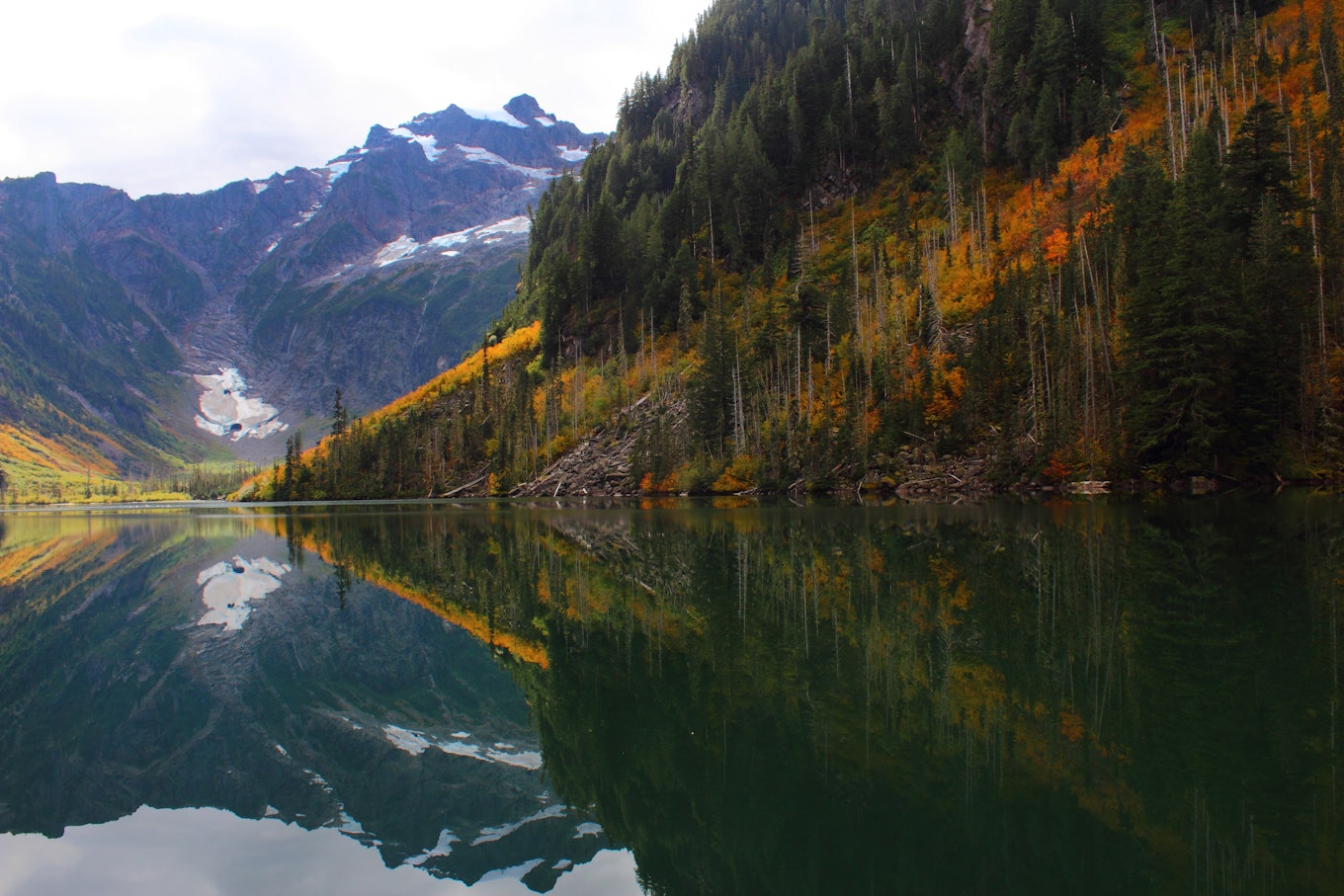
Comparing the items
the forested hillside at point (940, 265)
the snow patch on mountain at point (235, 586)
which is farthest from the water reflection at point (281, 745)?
the forested hillside at point (940, 265)

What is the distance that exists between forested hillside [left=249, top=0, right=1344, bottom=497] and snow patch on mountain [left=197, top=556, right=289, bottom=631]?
1741 inches

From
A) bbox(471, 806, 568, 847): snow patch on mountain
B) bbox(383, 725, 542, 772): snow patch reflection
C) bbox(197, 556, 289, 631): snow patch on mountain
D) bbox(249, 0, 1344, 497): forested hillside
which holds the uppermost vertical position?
bbox(249, 0, 1344, 497): forested hillside

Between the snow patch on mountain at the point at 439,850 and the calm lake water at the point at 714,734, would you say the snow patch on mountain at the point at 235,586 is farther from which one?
the snow patch on mountain at the point at 439,850

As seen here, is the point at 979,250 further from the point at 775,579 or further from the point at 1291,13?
the point at 775,579

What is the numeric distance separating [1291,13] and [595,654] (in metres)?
99.3

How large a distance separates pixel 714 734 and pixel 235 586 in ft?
69.6

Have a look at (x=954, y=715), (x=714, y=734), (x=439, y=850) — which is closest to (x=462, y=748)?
(x=439, y=850)

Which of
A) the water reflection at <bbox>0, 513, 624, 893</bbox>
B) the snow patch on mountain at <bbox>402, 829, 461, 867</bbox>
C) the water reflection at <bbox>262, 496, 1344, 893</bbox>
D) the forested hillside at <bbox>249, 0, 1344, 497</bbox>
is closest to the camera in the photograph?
the water reflection at <bbox>262, 496, 1344, 893</bbox>

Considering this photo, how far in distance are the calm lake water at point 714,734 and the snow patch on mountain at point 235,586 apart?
526 mm

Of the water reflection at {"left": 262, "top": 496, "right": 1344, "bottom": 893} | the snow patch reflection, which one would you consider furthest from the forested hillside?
the snow patch reflection

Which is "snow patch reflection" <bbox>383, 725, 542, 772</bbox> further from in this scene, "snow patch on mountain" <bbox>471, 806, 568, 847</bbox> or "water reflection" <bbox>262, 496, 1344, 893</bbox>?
"snow patch on mountain" <bbox>471, 806, 568, 847</bbox>

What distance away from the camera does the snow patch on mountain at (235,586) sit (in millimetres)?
19511

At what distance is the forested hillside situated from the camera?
1762 inches

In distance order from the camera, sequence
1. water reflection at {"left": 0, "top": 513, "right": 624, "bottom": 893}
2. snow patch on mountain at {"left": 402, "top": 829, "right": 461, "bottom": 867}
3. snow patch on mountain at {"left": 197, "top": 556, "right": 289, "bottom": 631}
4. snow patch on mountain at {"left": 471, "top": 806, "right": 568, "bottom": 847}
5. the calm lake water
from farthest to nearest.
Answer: snow patch on mountain at {"left": 197, "top": 556, "right": 289, "bottom": 631} → snow patch on mountain at {"left": 471, "top": 806, "right": 568, "bottom": 847} → water reflection at {"left": 0, "top": 513, "right": 624, "bottom": 893} → snow patch on mountain at {"left": 402, "top": 829, "right": 461, "bottom": 867} → the calm lake water
